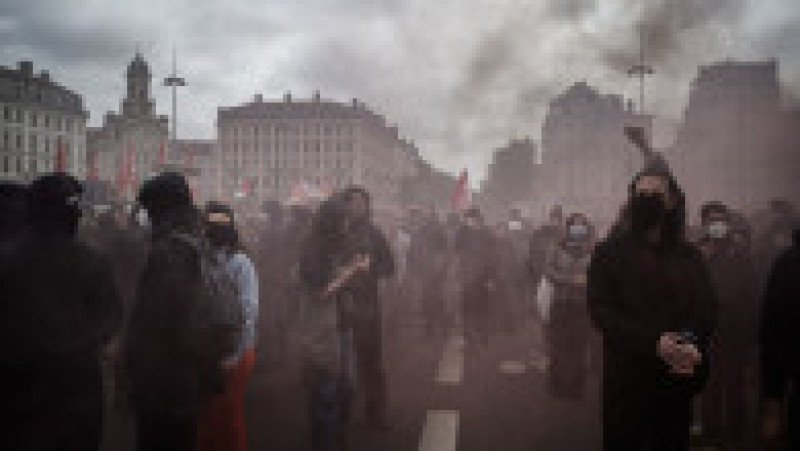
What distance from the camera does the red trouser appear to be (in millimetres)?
4598

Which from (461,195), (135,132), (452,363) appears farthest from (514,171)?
(452,363)

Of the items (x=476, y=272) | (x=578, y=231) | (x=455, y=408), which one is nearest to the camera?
(x=455, y=408)

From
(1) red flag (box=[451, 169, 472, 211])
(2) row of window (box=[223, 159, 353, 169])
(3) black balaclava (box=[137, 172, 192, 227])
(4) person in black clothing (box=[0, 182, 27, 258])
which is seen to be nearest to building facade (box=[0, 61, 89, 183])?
(2) row of window (box=[223, 159, 353, 169])

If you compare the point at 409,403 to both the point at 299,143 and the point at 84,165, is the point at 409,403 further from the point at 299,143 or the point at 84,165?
the point at 299,143

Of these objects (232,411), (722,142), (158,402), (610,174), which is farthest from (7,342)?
→ (610,174)

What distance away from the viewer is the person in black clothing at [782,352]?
11.4ft

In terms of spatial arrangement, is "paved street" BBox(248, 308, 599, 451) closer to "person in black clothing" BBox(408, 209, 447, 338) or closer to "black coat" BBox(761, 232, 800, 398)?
"person in black clothing" BBox(408, 209, 447, 338)

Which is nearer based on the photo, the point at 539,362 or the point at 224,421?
the point at 224,421

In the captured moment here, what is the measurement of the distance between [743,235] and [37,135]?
113 meters

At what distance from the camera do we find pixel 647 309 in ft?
12.5

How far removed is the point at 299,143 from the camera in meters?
136

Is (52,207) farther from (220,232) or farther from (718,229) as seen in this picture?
(718,229)

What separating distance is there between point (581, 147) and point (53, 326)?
107564mm

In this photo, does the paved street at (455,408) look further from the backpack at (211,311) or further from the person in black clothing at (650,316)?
the person in black clothing at (650,316)
